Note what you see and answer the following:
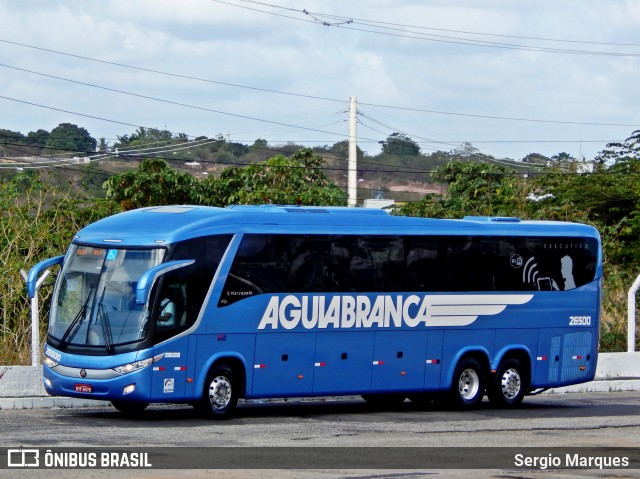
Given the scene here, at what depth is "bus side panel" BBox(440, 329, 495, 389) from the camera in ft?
70.3

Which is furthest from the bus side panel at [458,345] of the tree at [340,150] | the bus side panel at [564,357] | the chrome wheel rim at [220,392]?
the tree at [340,150]

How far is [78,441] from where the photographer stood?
14664 mm

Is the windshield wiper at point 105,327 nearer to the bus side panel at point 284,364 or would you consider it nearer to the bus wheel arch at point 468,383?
the bus side panel at point 284,364

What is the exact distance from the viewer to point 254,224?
19281 millimetres

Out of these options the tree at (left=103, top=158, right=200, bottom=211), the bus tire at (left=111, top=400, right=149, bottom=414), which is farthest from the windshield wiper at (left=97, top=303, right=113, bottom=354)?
the tree at (left=103, top=158, right=200, bottom=211)

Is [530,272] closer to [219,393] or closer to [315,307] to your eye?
[315,307]

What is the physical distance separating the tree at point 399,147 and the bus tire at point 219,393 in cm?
6334

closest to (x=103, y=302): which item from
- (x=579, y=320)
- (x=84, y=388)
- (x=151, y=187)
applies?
(x=84, y=388)

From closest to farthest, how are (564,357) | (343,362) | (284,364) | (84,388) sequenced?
Answer: (84,388) < (284,364) < (343,362) < (564,357)

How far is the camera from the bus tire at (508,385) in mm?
22078

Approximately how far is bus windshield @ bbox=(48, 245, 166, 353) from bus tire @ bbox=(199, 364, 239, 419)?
4.63ft

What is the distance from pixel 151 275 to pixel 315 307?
317 cm

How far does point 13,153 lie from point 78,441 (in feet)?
264

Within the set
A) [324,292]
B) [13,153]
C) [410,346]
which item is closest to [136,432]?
[324,292]
